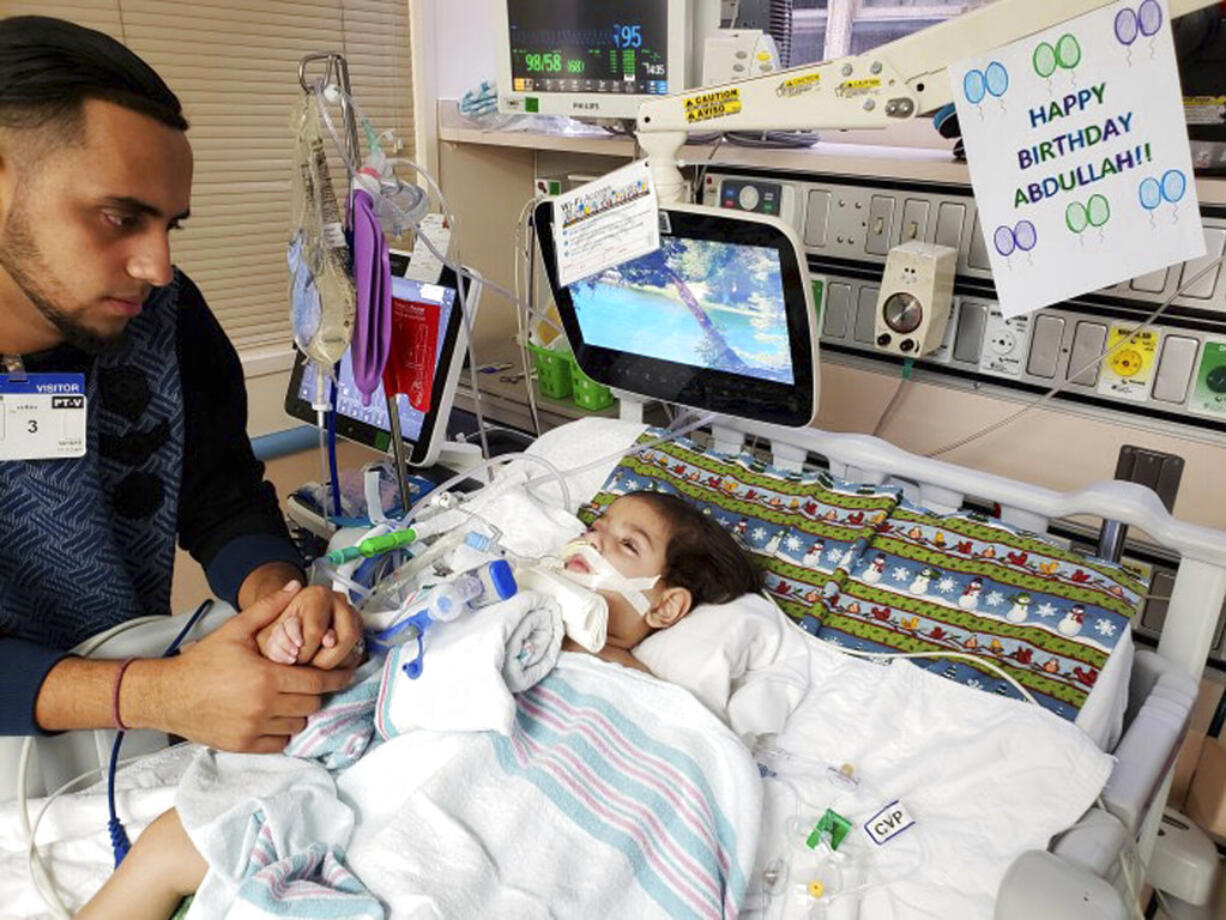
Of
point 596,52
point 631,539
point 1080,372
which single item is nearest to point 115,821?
point 631,539

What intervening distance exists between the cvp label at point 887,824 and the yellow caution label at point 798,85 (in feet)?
2.93

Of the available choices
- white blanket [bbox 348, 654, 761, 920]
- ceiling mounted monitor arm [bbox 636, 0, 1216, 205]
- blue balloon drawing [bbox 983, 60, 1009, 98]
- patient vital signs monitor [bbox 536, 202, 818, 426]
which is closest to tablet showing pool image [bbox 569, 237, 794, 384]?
patient vital signs monitor [bbox 536, 202, 818, 426]

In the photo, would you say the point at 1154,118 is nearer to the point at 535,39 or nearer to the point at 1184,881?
the point at 1184,881

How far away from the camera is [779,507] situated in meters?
1.55

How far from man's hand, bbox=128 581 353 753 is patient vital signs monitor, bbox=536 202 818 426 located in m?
0.71

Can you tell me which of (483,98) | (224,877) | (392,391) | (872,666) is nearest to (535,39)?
(483,98)

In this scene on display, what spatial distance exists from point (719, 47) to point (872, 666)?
120 cm

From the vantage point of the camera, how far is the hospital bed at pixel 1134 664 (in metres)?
0.77

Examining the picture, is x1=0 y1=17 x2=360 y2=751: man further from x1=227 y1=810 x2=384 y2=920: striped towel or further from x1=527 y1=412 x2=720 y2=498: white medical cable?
x1=527 y1=412 x2=720 y2=498: white medical cable

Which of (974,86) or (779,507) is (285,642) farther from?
(974,86)

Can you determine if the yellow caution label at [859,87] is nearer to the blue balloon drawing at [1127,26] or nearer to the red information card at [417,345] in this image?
the blue balloon drawing at [1127,26]

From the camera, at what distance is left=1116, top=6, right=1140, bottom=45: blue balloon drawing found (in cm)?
99

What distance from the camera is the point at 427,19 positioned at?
2742mm

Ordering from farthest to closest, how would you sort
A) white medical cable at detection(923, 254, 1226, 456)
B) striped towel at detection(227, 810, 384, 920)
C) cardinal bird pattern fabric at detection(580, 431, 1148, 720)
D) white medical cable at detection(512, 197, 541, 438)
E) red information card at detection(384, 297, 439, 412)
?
white medical cable at detection(512, 197, 541, 438)
red information card at detection(384, 297, 439, 412)
white medical cable at detection(923, 254, 1226, 456)
cardinal bird pattern fabric at detection(580, 431, 1148, 720)
striped towel at detection(227, 810, 384, 920)
